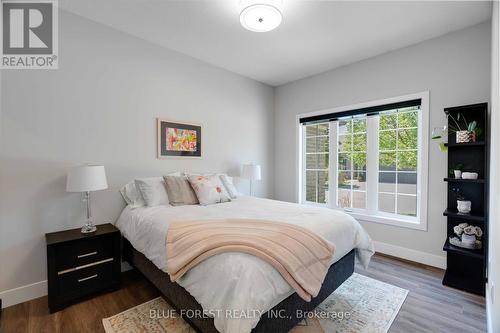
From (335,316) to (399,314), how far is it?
0.53m

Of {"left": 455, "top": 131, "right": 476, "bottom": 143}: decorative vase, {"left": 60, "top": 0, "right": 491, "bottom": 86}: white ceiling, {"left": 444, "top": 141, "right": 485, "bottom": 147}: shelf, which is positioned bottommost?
{"left": 444, "top": 141, "right": 485, "bottom": 147}: shelf

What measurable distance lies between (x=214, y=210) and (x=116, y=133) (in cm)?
142

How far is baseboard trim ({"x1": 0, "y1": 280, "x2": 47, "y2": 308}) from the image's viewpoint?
2.03m

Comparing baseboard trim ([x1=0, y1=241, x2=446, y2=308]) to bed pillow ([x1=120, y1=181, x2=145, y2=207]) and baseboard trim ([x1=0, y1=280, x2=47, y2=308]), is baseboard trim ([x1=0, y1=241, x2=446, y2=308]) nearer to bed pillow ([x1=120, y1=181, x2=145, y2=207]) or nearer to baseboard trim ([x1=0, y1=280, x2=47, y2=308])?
baseboard trim ([x1=0, y1=280, x2=47, y2=308])

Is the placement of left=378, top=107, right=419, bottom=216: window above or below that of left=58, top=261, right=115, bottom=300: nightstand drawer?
above

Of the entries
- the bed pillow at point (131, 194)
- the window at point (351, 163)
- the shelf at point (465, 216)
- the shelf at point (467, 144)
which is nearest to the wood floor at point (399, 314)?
the shelf at point (465, 216)

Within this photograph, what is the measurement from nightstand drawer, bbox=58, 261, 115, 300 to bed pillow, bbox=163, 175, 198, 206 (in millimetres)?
837

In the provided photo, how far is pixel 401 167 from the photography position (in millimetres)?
3115

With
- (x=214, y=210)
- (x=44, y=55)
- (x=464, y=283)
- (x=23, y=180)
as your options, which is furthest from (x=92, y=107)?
(x=464, y=283)

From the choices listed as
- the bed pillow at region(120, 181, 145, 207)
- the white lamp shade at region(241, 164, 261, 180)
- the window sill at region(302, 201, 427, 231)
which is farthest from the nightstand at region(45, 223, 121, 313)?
the window sill at region(302, 201, 427, 231)

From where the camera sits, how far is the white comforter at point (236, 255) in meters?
1.21

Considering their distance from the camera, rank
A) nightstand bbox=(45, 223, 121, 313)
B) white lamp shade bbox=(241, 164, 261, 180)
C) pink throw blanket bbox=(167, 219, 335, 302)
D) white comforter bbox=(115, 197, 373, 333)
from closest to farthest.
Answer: white comforter bbox=(115, 197, 373, 333)
pink throw blanket bbox=(167, 219, 335, 302)
nightstand bbox=(45, 223, 121, 313)
white lamp shade bbox=(241, 164, 261, 180)

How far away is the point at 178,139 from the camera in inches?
124

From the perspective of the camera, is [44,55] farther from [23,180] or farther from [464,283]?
[464,283]
